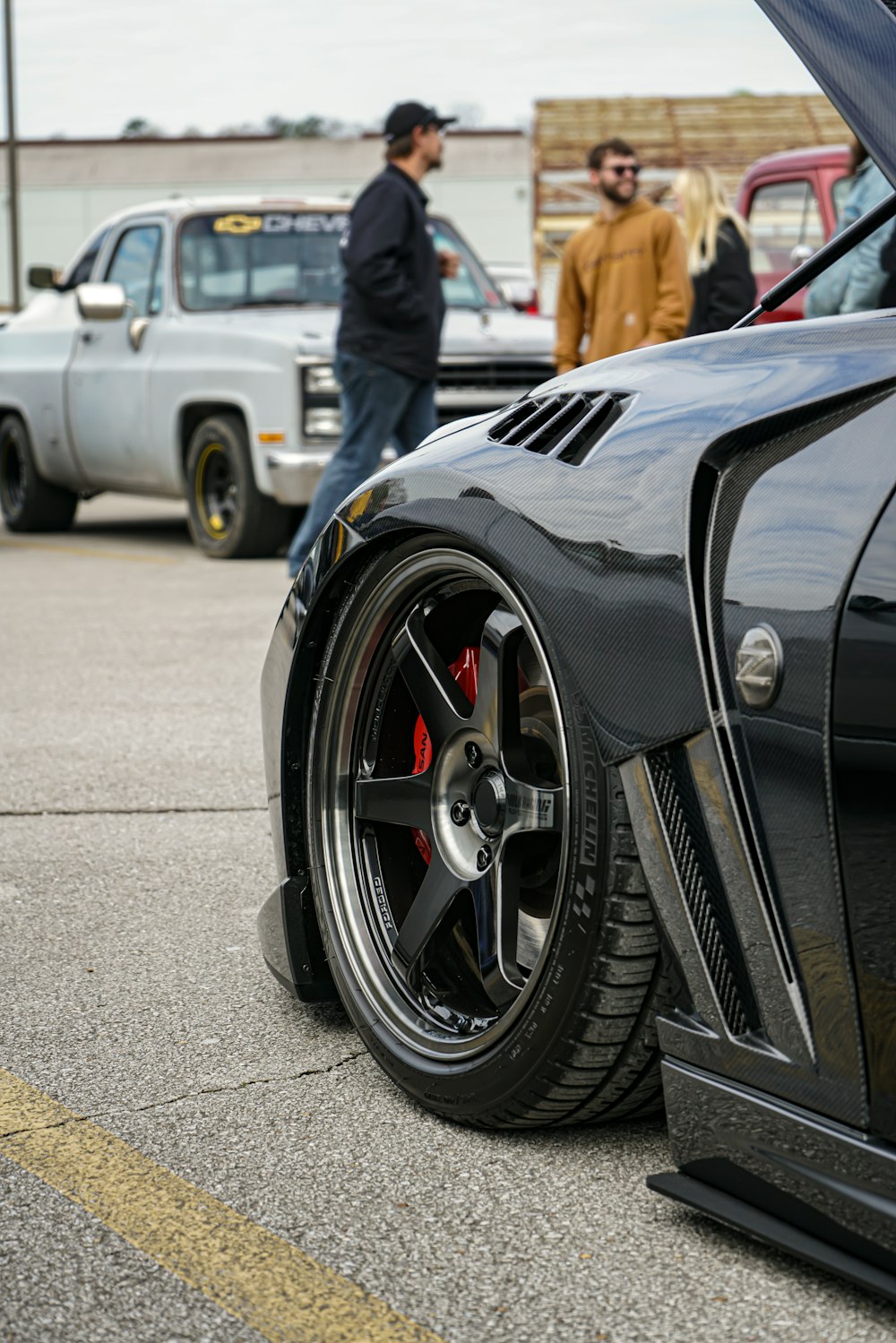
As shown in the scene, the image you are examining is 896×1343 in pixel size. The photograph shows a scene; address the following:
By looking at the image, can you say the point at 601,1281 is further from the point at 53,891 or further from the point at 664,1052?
the point at 53,891

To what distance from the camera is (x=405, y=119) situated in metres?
7.54

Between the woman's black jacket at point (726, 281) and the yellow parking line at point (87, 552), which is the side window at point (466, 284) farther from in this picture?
the woman's black jacket at point (726, 281)

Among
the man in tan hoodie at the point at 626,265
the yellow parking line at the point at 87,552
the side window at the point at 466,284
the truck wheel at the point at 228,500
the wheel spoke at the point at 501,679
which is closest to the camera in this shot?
the wheel spoke at the point at 501,679

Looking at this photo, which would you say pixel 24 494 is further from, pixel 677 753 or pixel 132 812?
pixel 677 753

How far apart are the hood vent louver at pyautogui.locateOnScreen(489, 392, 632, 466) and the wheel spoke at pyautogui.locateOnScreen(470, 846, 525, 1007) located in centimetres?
53

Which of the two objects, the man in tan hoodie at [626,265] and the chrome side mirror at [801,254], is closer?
the man in tan hoodie at [626,265]

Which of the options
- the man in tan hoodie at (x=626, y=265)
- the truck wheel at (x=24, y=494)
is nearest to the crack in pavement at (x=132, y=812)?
the man in tan hoodie at (x=626, y=265)

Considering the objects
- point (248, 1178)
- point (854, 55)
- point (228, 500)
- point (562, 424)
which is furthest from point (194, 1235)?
point (228, 500)

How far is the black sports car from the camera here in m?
1.73

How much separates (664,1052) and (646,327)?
228 inches

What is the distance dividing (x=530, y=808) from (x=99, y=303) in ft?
26.8

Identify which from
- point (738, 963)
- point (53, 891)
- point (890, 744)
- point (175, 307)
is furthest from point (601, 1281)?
point (175, 307)

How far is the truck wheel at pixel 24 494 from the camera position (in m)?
11.5

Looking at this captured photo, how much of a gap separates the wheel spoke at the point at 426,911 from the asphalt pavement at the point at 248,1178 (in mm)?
210
